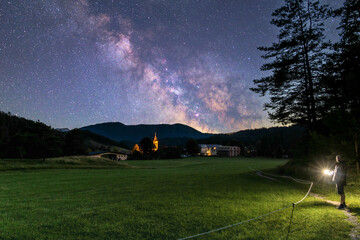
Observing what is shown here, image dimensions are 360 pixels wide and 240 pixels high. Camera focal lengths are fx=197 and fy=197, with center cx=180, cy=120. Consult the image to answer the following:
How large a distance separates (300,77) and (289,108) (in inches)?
140

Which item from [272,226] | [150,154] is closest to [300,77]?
[272,226]

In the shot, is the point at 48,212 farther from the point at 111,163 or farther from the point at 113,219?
the point at 111,163

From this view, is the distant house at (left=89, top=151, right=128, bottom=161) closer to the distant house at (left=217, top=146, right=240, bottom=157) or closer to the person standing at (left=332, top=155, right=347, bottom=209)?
the distant house at (left=217, top=146, right=240, bottom=157)

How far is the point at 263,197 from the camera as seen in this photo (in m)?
10.0

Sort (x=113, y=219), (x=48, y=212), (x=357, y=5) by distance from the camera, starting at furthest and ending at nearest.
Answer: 1. (x=357, y=5)
2. (x=48, y=212)
3. (x=113, y=219)

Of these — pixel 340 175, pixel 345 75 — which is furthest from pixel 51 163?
pixel 345 75

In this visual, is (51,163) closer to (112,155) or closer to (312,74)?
(312,74)

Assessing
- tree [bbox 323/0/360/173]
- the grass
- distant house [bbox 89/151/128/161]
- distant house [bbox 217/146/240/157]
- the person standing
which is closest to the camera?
the person standing

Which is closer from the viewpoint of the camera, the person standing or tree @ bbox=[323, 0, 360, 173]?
the person standing

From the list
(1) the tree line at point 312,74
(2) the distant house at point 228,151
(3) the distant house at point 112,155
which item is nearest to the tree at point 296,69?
(1) the tree line at point 312,74

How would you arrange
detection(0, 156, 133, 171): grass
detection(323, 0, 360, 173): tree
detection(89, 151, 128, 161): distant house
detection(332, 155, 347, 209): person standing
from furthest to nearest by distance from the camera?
detection(89, 151, 128, 161): distant house
detection(0, 156, 133, 171): grass
detection(323, 0, 360, 173): tree
detection(332, 155, 347, 209): person standing

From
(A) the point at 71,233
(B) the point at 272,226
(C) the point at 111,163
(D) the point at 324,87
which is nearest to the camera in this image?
(A) the point at 71,233

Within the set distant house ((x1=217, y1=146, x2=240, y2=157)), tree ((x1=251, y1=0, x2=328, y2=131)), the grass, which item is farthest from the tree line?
distant house ((x1=217, y1=146, x2=240, y2=157))

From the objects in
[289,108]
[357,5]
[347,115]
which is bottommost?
[347,115]
